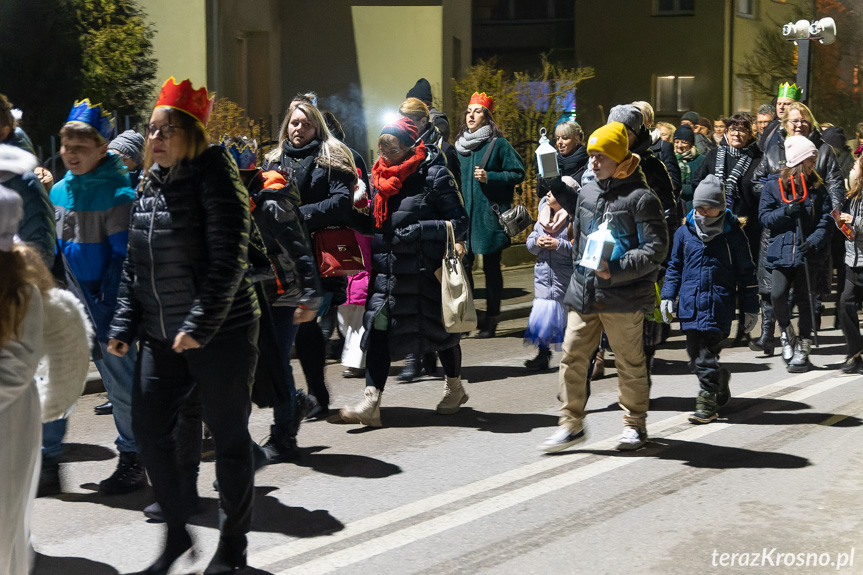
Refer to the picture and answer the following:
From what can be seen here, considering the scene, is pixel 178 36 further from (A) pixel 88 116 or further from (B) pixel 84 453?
(A) pixel 88 116

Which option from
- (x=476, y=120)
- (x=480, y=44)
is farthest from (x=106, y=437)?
(x=480, y=44)

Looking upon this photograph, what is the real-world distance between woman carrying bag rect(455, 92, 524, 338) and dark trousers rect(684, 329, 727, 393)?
11.8 feet

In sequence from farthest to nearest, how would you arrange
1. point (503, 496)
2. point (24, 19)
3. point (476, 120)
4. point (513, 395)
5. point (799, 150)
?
point (24, 19) → point (476, 120) → point (799, 150) → point (513, 395) → point (503, 496)

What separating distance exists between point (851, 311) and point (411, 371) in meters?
3.42

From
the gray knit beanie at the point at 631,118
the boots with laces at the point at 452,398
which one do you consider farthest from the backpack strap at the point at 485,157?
the gray knit beanie at the point at 631,118

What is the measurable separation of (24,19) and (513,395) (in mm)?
11681

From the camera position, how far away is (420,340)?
730cm

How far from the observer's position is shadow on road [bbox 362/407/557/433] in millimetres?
7455

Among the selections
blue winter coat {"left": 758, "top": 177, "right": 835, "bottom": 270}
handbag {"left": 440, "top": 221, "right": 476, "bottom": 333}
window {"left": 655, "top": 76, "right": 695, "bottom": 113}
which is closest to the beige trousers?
handbag {"left": 440, "top": 221, "right": 476, "bottom": 333}

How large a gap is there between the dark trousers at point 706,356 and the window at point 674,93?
28.8 metres

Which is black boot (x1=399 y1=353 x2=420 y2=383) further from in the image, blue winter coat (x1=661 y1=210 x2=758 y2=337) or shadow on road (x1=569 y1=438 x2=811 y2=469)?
shadow on road (x1=569 y1=438 x2=811 y2=469)

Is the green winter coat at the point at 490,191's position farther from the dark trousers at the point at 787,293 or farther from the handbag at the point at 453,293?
the handbag at the point at 453,293

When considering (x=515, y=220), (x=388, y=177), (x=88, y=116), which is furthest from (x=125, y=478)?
(x=515, y=220)

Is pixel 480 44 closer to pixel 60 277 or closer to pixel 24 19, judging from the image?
pixel 24 19
